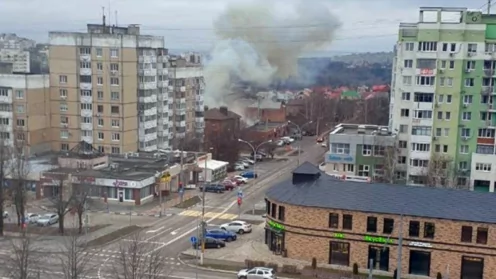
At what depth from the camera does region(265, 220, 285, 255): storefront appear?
3456 cm

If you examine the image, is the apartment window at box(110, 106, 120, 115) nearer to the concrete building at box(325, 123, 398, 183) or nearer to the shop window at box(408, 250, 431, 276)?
the concrete building at box(325, 123, 398, 183)

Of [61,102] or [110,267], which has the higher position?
[61,102]

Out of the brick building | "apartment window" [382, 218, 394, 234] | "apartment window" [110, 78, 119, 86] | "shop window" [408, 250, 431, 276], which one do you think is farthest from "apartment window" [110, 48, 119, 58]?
"shop window" [408, 250, 431, 276]

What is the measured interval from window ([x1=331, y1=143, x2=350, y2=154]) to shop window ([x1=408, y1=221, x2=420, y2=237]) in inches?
842

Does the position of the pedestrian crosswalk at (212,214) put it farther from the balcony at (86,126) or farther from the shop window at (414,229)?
the balcony at (86,126)

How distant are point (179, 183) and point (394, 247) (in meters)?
25.6

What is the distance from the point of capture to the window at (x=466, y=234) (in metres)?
31.2

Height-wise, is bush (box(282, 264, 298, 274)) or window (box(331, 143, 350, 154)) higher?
window (box(331, 143, 350, 154))

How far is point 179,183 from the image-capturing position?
53938 millimetres

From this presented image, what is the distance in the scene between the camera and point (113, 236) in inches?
1496

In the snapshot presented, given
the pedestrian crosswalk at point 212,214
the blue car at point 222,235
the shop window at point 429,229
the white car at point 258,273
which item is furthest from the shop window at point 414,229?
the pedestrian crosswalk at point 212,214

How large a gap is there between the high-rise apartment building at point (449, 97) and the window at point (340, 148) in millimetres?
4731

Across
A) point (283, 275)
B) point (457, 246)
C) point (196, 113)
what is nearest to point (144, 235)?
point (283, 275)

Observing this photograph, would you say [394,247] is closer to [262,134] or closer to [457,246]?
[457,246]
